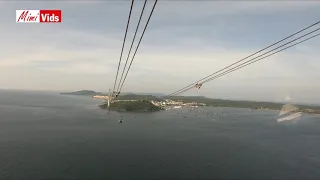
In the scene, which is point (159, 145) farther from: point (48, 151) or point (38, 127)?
point (38, 127)

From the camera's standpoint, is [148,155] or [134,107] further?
[134,107]

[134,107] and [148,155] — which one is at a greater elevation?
[134,107]

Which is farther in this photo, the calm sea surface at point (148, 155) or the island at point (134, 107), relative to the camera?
the island at point (134, 107)

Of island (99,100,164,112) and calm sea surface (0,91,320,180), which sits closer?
calm sea surface (0,91,320,180)

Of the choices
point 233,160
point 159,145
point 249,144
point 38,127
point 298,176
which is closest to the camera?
point 298,176

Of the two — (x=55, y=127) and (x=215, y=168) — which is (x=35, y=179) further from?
(x=55, y=127)

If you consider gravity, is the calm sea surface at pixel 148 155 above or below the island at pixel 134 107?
below

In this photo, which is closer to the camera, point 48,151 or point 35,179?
point 35,179

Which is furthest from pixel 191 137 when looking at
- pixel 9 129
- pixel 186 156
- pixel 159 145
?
pixel 9 129

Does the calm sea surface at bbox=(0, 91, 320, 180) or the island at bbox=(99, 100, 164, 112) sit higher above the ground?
the island at bbox=(99, 100, 164, 112)

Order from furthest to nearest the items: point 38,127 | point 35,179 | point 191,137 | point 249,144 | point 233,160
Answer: point 38,127 → point 191,137 → point 249,144 → point 233,160 → point 35,179

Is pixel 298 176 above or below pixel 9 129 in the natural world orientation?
below
